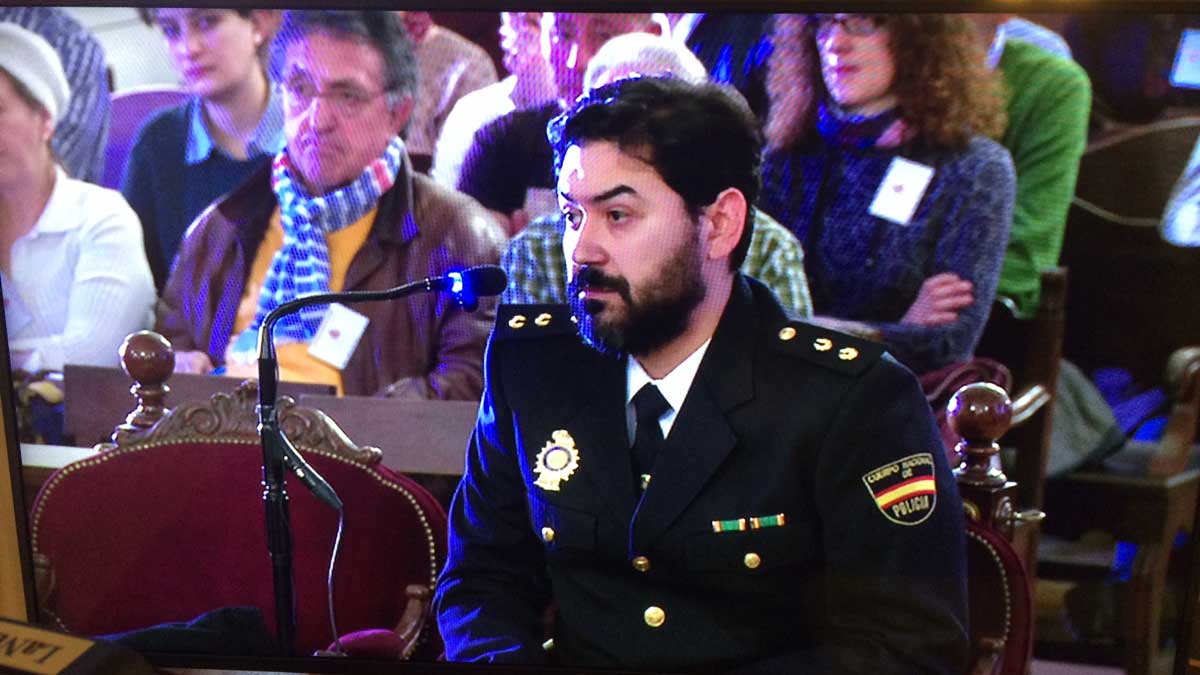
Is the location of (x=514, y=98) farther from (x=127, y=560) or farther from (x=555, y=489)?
(x=127, y=560)

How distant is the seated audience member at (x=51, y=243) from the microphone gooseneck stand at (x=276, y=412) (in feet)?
0.68

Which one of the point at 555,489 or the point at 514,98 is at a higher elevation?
the point at 514,98

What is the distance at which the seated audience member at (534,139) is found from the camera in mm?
1508

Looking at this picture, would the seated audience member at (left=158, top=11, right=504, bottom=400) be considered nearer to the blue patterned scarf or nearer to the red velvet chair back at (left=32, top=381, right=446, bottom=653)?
the red velvet chair back at (left=32, top=381, right=446, bottom=653)

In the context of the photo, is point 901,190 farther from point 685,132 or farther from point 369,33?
point 369,33

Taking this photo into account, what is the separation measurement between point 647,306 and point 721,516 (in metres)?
0.30

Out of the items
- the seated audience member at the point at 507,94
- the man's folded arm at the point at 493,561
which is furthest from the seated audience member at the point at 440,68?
the man's folded arm at the point at 493,561

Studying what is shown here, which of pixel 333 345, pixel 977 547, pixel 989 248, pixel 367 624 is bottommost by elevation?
pixel 367 624

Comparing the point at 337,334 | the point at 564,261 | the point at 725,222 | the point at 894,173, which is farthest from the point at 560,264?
the point at 894,173

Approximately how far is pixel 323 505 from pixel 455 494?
20 centimetres

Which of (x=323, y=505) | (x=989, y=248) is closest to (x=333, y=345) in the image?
(x=323, y=505)

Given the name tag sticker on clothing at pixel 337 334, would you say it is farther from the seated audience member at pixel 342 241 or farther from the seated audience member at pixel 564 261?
the seated audience member at pixel 564 261

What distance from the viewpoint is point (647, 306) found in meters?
1.52

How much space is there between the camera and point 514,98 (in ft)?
5.03
